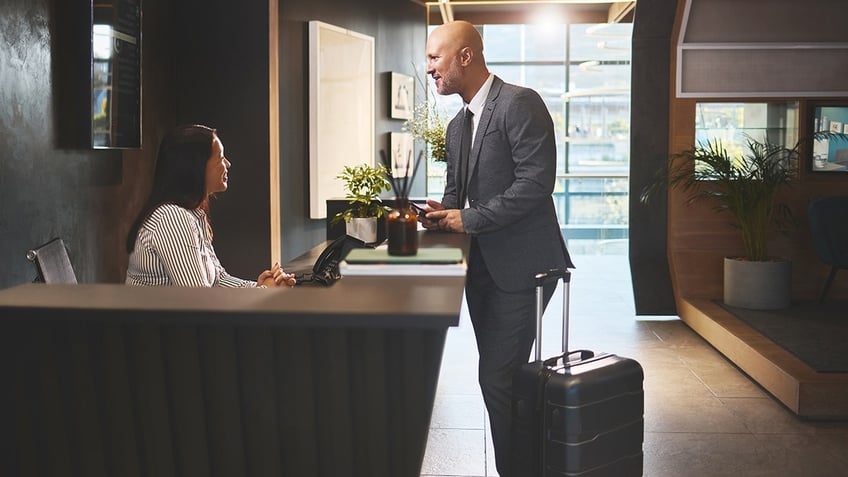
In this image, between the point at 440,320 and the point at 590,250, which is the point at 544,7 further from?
the point at 440,320

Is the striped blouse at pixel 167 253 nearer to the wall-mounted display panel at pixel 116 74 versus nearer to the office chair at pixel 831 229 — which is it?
the wall-mounted display panel at pixel 116 74

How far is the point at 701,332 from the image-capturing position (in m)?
6.44

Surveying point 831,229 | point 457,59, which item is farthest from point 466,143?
point 831,229

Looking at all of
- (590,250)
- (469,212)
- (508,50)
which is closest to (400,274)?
(469,212)

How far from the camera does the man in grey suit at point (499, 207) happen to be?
10.3ft

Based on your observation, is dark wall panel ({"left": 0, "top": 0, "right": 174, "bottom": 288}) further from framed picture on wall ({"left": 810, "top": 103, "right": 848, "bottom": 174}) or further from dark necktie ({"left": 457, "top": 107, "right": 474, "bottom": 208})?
framed picture on wall ({"left": 810, "top": 103, "right": 848, "bottom": 174})

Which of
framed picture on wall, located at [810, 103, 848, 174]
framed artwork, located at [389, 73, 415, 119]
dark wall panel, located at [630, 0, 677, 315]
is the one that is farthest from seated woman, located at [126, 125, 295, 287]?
framed artwork, located at [389, 73, 415, 119]

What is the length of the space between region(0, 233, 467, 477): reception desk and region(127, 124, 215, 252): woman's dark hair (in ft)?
3.55

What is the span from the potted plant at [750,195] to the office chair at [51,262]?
15.0ft

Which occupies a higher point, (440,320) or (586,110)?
(586,110)

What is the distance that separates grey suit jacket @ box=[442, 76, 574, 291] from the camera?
3.12 meters

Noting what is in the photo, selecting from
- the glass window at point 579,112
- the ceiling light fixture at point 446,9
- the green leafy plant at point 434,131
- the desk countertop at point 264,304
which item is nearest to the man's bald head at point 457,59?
the desk countertop at point 264,304

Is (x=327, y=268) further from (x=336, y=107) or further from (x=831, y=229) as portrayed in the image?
(x=831, y=229)

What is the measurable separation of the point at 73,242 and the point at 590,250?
26.4ft
